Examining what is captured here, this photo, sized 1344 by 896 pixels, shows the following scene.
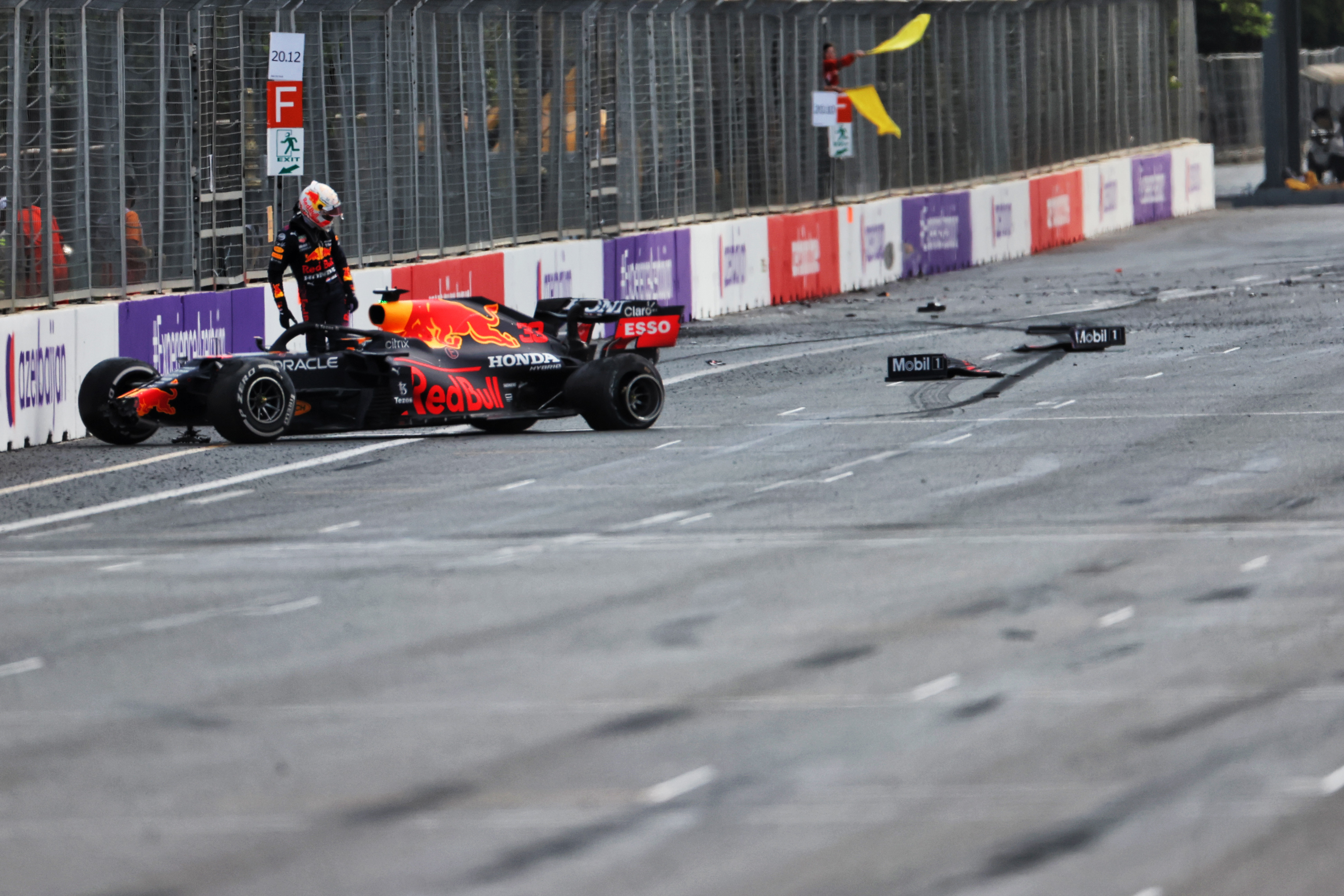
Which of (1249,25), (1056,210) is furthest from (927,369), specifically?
(1249,25)

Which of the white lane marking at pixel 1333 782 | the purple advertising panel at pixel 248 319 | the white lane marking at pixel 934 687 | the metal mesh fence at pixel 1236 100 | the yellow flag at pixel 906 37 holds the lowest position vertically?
the white lane marking at pixel 1333 782

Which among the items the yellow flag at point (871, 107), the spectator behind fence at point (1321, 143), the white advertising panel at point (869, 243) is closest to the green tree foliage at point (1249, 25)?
the spectator behind fence at point (1321, 143)

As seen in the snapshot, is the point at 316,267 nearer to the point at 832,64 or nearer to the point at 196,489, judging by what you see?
the point at 196,489

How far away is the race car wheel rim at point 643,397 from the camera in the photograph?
17609 millimetres

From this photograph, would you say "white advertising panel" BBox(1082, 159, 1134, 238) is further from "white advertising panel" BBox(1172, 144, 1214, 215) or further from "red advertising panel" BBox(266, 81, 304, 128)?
"red advertising panel" BBox(266, 81, 304, 128)

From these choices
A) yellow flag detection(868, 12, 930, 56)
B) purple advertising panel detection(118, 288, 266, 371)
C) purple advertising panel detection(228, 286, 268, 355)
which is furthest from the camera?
yellow flag detection(868, 12, 930, 56)

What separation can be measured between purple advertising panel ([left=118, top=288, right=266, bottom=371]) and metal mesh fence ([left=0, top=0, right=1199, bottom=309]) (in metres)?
0.58

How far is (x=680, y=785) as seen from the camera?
23.9ft

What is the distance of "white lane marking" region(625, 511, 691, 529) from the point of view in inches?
510

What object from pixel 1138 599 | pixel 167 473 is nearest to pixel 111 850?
pixel 1138 599

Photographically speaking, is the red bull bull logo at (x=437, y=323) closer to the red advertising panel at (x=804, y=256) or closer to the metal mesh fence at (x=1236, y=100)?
the red advertising panel at (x=804, y=256)

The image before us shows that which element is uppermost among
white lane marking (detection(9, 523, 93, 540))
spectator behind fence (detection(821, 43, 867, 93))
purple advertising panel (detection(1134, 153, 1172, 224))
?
spectator behind fence (detection(821, 43, 867, 93))

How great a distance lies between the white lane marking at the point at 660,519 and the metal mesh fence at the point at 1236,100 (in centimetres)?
5850

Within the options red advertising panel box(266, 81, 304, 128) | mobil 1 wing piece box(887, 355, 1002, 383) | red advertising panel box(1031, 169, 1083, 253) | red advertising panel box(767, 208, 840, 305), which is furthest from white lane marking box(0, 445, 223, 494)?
red advertising panel box(1031, 169, 1083, 253)
